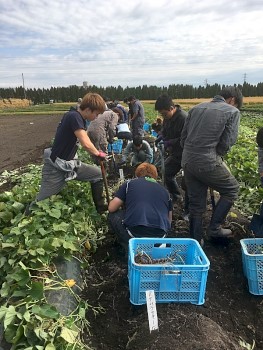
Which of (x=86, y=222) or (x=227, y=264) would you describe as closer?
(x=227, y=264)

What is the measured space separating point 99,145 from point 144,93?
64.3m

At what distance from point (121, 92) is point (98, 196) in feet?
221

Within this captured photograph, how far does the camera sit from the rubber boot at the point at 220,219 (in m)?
4.18

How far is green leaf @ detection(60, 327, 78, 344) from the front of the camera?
2635 mm

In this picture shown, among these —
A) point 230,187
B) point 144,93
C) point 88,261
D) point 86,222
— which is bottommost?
point 144,93

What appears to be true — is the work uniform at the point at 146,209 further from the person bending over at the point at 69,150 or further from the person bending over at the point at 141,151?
the person bending over at the point at 141,151

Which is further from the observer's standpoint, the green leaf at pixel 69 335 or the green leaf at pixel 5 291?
the green leaf at pixel 5 291

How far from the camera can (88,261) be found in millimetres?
4246

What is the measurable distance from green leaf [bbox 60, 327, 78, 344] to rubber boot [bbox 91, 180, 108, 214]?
252 centimetres

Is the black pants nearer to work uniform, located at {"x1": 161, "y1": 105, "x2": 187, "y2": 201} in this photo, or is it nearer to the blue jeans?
the blue jeans

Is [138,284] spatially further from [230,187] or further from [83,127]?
[83,127]

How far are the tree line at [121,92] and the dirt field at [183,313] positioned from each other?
61722 mm

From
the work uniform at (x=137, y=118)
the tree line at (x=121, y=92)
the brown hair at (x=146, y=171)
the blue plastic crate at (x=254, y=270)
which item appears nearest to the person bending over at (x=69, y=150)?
the brown hair at (x=146, y=171)

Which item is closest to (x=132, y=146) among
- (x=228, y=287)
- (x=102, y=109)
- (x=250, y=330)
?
(x=102, y=109)
